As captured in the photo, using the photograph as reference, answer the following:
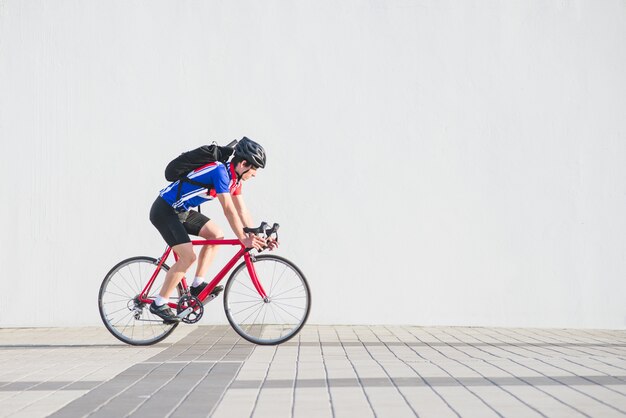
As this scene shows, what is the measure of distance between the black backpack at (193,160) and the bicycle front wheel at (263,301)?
2.65 feet

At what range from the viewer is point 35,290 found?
10234 millimetres

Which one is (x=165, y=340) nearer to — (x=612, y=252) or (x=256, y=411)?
(x=256, y=411)

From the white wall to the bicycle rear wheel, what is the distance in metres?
1.98

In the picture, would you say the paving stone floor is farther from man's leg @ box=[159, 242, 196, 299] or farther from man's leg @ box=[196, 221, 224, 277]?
man's leg @ box=[196, 221, 224, 277]

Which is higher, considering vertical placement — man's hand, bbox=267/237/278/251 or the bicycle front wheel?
man's hand, bbox=267/237/278/251

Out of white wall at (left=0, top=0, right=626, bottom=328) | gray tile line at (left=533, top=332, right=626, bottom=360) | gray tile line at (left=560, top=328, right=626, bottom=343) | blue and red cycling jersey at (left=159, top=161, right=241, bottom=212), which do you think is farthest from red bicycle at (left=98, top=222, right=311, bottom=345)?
gray tile line at (left=560, top=328, right=626, bottom=343)

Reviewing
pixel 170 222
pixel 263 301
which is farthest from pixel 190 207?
pixel 263 301

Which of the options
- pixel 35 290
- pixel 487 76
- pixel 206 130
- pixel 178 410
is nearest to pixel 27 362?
pixel 178 410

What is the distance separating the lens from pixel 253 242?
800 centimetres

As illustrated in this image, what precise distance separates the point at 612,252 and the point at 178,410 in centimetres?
676

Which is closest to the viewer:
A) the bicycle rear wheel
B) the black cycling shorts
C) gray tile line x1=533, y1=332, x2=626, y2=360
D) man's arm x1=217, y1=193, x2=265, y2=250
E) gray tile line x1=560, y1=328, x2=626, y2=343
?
gray tile line x1=533, y1=332, x2=626, y2=360

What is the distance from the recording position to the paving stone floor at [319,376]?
15.7 ft

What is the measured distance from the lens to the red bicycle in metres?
8.03

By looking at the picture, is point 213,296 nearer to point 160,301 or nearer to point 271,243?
point 160,301
